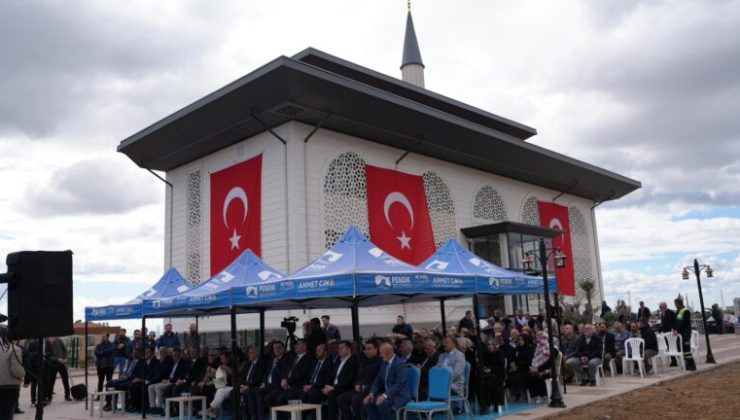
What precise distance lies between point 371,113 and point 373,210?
132 inches

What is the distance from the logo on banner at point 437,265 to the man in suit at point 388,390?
3023 mm

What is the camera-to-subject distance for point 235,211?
22.2 meters

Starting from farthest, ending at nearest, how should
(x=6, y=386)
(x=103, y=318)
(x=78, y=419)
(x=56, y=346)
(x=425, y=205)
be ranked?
(x=425, y=205)
(x=56, y=346)
(x=103, y=318)
(x=78, y=419)
(x=6, y=386)

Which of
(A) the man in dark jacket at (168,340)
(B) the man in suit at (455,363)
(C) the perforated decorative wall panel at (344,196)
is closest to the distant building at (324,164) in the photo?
(C) the perforated decorative wall panel at (344,196)

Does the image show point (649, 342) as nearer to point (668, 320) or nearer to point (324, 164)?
point (668, 320)

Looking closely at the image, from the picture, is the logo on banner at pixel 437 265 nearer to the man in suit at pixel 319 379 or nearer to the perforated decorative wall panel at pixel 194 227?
the man in suit at pixel 319 379

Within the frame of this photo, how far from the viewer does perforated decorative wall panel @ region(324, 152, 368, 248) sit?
2102 cm

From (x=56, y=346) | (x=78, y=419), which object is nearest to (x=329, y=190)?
(x=56, y=346)

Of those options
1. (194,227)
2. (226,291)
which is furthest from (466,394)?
(194,227)

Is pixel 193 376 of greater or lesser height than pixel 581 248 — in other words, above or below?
below

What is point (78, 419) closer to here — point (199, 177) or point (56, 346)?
point (56, 346)

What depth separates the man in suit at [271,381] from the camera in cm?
1120

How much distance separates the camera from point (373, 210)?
72.9 feet

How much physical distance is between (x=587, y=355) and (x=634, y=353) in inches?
69.1
